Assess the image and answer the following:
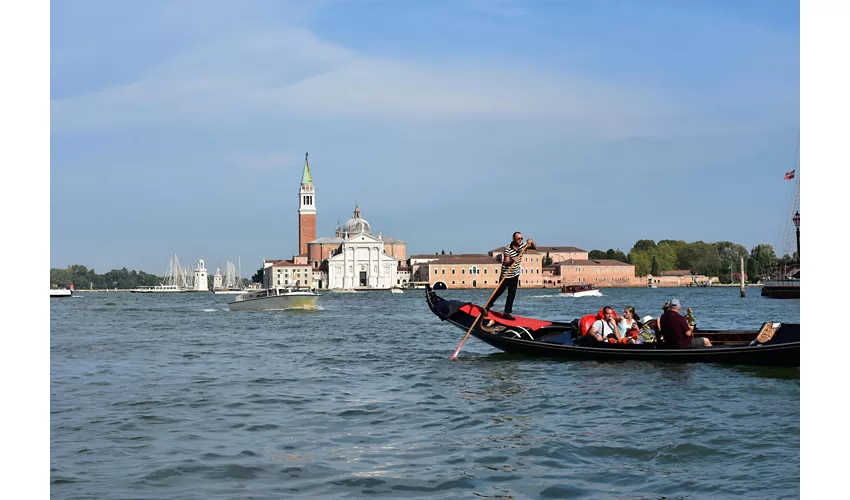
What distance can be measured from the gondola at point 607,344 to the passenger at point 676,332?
9 cm

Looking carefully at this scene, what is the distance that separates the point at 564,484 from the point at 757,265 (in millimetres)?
85387

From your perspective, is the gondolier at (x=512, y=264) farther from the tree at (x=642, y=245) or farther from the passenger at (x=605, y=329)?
the tree at (x=642, y=245)

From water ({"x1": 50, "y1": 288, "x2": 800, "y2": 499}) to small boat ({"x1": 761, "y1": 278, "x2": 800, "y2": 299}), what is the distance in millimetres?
33488

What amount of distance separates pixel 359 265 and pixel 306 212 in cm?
1200

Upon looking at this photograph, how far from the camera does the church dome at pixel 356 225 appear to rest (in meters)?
89.6

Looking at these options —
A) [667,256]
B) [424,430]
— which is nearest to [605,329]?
[424,430]

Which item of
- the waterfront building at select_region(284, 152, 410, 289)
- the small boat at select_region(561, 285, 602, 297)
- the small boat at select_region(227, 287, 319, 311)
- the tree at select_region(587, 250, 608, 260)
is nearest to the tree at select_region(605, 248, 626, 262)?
the tree at select_region(587, 250, 608, 260)

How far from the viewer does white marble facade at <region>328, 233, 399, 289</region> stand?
82.2m

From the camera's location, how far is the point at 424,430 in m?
5.36

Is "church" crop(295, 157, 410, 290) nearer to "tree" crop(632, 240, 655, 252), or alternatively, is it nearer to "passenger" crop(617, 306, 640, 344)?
"tree" crop(632, 240, 655, 252)

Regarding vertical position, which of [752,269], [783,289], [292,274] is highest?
[752,269]

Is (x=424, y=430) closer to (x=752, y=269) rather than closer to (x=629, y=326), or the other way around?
(x=629, y=326)

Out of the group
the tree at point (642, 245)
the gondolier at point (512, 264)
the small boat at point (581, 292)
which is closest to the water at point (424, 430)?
the gondolier at point (512, 264)
